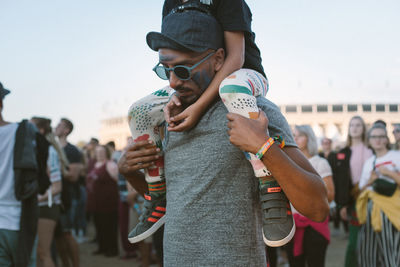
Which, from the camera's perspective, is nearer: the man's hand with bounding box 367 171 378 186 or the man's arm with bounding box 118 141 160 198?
the man's arm with bounding box 118 141 160 198

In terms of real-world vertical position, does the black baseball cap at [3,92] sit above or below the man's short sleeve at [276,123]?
above

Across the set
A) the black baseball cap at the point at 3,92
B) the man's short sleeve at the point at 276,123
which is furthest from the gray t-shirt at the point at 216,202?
the black baseball cap at the point at 3,92

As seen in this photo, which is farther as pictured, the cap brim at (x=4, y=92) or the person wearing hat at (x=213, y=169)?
the cap brim at (x=4, y=92)

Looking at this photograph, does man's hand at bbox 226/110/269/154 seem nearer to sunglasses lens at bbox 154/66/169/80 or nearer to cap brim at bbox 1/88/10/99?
sunglasses lens at bbox 154/66/169/80

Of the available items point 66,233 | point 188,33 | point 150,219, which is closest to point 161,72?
point 188,33

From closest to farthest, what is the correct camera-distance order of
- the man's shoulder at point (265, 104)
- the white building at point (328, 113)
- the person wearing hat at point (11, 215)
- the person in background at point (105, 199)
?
the man's shoulder at point (265, 104), the person wearing hat at point (11, 215), the person in background at point (105, 199), the white building at point (328, 113)

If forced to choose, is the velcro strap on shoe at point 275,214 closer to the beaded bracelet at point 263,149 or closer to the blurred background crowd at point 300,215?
the beaded bracelet at point 263,149

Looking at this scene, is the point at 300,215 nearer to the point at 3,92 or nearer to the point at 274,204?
the point at 274,204

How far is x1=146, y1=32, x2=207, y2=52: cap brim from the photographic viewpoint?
5.39 ft

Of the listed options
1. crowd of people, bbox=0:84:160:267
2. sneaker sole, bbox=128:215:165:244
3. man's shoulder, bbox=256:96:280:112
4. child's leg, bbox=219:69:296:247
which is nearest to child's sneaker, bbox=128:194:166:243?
sneaker sole, bbox=128:215:165:244

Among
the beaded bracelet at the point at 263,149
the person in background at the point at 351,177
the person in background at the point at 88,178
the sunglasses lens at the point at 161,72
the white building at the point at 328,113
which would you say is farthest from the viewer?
the white building at the point at 328,113

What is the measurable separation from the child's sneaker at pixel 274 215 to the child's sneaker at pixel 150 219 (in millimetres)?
628

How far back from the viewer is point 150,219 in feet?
6.61

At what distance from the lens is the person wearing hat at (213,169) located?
4.92ft
